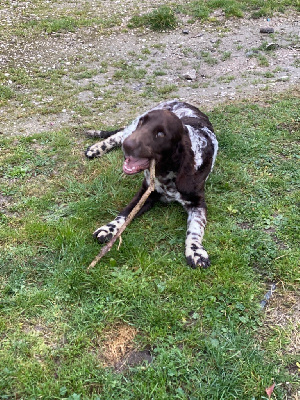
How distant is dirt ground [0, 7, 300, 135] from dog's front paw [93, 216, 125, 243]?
2.51m

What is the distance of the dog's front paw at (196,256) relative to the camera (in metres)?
3.55

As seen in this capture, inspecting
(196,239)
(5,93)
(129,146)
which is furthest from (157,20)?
(196,239)

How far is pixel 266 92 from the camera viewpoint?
269 inches

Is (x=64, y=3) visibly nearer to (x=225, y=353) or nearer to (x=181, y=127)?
(x=181, y=127)

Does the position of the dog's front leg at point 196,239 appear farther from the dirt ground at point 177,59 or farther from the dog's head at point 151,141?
the dirt ground at point 177,59

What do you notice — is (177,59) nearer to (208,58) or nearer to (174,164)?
(208,58)

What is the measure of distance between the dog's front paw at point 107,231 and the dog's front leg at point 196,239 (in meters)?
0.69

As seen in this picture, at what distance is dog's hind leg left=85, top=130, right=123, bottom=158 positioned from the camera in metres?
5.30

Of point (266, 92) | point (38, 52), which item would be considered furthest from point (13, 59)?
point (266, 92)

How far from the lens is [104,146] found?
536 cm

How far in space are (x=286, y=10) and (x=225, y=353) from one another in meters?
9.34

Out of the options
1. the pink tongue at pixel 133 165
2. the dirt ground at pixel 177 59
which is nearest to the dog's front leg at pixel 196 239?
the pink tongue at pixel 133 165

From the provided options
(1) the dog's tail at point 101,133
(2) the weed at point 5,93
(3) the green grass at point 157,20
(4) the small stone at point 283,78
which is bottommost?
(4) the small stone at point 283,78

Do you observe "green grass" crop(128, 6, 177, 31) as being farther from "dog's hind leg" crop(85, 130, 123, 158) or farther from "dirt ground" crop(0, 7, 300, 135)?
"dog's hind leg" crop(85, 130, 123, 158)
